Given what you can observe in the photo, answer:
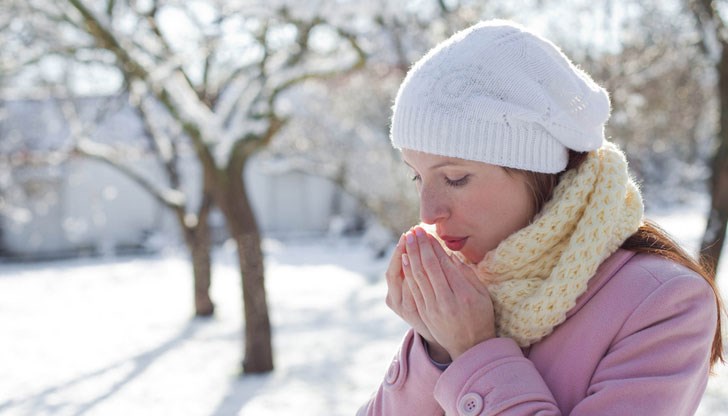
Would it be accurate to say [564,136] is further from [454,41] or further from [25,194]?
[25,194]

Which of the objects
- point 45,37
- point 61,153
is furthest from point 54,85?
point 45,37

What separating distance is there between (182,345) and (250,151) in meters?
2.98

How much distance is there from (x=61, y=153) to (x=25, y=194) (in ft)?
28.9

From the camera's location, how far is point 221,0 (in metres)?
6.43

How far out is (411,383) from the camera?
116 centimetres

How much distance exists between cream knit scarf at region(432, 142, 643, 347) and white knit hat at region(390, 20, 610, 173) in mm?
58

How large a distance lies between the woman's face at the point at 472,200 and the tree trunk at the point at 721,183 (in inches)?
180

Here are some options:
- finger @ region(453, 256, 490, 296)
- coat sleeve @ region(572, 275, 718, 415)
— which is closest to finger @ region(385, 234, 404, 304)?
finger @ region(453, 256, 490, 296)

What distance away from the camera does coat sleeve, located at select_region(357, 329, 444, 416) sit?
44.3 inches

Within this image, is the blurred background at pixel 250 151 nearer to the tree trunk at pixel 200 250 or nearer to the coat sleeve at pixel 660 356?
the tree trunk at pixel 200 250

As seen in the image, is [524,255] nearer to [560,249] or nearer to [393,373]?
[560,249]

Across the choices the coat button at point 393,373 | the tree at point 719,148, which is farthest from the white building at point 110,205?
the coat button at point 393,373

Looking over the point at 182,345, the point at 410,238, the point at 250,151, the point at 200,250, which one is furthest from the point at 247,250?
the point at 410,238

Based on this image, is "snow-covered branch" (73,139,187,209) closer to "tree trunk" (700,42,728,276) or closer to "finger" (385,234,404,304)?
"tree trunk" (700,42,728,276)
